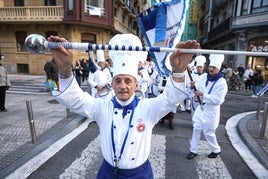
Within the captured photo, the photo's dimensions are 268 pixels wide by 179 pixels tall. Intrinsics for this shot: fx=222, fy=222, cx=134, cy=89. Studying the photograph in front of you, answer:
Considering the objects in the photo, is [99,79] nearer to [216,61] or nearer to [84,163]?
[84,163]

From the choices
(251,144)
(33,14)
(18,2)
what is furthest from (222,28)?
(251,144)

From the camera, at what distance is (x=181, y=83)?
1.85m

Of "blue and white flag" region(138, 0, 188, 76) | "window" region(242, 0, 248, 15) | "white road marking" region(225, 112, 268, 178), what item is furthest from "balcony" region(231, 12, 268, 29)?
"blue and white flag" region(138, 0, 188, 76)

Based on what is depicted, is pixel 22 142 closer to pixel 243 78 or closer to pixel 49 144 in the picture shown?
pixel 49 144

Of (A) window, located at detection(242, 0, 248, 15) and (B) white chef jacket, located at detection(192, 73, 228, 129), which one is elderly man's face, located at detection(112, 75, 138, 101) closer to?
(B) white chef jacket, located at detection(192, 73, 228, 129)

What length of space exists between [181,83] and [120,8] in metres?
26.1

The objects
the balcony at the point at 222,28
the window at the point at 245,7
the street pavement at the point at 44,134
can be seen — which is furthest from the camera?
the balcony at the point at 222,28

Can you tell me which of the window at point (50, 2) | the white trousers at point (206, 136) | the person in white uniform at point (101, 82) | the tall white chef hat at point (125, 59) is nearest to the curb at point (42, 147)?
the person in white uniform at point (101, 82)

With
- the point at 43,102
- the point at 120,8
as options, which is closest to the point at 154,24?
the point at 43,102

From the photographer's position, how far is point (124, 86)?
2029 millimetres

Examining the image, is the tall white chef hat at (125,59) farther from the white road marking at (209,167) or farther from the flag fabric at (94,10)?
the flag fabric at (94,10)

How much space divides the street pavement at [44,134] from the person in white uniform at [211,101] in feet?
3.20

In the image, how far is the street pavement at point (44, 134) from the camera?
4.29m

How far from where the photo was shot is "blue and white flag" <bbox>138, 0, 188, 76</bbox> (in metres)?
3.02
